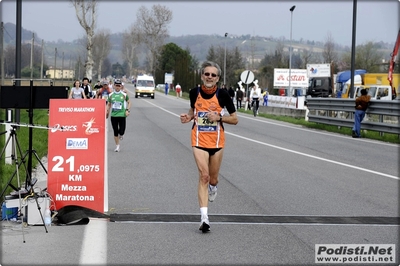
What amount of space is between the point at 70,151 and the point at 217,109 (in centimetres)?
222

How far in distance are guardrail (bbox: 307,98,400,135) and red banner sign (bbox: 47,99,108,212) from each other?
15751 millimetres

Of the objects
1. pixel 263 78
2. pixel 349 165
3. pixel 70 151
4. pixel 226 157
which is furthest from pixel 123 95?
pixel 263 78

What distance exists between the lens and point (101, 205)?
940 cm

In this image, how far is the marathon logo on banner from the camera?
705 cm

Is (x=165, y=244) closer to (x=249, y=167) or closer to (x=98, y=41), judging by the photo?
(x=249, y=167)

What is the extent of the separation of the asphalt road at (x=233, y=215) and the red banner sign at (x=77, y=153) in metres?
0.47

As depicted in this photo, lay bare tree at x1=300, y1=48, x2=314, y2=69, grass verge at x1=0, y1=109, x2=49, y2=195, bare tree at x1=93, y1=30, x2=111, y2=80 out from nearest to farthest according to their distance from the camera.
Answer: grass verge at x1=0, y1=109, x2=49, y2=195 → bare tree at x1=300, y1=48, x2=314, y2=69 → bare tree at x1=93, y1=30, x2=111, y2=80

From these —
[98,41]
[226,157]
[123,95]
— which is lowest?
[226,157]

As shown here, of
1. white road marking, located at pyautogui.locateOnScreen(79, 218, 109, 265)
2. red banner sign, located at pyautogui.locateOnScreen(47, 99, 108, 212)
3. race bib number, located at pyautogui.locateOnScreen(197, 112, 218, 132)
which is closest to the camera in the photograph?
white road marking, located at pyautogui.locateOnScreen(79, 218, 109, 265)

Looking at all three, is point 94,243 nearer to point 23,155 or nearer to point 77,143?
point 77,143

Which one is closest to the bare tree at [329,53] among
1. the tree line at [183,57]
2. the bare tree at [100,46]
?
the tree line at [183,57]

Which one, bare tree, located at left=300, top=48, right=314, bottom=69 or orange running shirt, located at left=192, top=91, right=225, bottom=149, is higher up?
bare tree, located at left=300, top=48, right=314, bottom=69

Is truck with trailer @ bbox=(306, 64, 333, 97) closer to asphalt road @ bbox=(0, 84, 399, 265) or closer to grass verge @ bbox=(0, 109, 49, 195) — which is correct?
grass verge @ bbox=(0, 109, 49, 195)

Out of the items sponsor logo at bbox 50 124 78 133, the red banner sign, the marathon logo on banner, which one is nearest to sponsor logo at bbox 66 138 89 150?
the red banner sign
